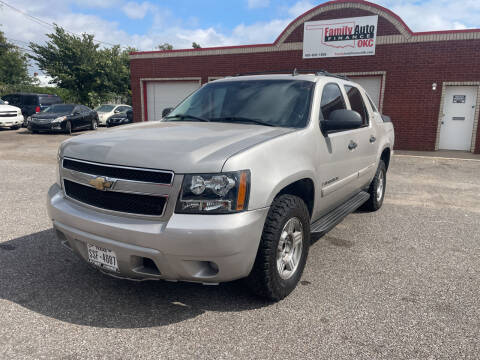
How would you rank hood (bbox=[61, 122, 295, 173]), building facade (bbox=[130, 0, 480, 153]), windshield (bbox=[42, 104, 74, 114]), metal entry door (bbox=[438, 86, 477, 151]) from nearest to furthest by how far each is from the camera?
hood (bbox=[61, 122, 295, 173])
building facade (bbox=[130, 0, 480, 153])
metal entry door (bbox=[438, 86, 477, 151])
windshield (bbox=[42, 104, 74, 114])

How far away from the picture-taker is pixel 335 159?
3.83 metres

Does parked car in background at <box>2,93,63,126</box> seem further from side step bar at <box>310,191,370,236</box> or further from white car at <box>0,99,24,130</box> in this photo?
side step bar at <box>310,191,370,236</box>

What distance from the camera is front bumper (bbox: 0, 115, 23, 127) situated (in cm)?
1878

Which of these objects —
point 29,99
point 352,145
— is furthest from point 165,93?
point 352,145

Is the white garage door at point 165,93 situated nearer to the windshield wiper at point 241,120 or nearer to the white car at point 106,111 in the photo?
the white car at point 106,111

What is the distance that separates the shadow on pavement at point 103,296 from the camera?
285cm

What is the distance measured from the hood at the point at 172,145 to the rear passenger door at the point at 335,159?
0.58m

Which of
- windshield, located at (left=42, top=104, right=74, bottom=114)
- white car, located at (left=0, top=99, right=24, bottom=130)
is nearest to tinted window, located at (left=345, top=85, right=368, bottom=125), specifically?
windshield, located at (left=42, top=104, right=74, bottom=114)

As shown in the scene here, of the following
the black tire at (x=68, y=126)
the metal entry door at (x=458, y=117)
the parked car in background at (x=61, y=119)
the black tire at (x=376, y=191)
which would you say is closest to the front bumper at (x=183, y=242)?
the black tire at (x=376, y=191)

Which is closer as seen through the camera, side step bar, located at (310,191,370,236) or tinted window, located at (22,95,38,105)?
side step bar, located at (310,191,370,236)

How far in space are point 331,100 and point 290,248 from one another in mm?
1716

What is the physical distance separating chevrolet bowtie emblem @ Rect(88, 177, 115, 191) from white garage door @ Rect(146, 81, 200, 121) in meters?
15.0

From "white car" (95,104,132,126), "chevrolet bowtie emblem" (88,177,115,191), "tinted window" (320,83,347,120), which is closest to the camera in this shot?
"chevrolet bowtie emblem" (88,177,115,191)

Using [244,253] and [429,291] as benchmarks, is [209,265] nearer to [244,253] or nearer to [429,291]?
[244,253]
